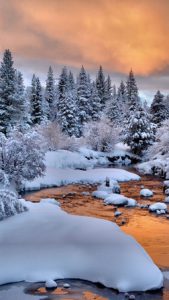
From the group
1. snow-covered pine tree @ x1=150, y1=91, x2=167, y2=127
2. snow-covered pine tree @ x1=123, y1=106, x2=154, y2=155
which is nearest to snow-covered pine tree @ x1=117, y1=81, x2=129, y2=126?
snow-covered pine tree @ x1=150, y1=91, x2=167, y2=127

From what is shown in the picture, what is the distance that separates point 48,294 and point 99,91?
6676cm

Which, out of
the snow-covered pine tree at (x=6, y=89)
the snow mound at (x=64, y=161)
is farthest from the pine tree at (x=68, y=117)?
the snow-covered pine tree at (x=6, y=89)

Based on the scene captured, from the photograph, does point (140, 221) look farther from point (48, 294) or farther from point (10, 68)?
point (10, 68)

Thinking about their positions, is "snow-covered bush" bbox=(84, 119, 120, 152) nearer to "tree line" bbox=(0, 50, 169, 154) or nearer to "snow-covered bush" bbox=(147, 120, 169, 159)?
"tree line" bbox=(0, 50, 169, 154)

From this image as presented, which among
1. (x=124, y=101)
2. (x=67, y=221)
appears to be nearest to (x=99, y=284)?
(x=67, y=221)

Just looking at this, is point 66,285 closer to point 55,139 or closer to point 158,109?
point 55,139

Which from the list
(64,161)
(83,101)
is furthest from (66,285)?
(83,101)

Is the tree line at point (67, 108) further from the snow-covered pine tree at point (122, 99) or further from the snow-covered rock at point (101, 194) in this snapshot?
the snow-covered rock at point (101, 194)

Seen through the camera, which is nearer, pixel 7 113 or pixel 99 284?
pixel 99 284

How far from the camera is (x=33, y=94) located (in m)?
56.7

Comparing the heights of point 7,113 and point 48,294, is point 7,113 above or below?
above

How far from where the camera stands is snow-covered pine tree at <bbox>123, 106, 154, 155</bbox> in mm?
51156

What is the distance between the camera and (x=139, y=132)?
51250 millimetres

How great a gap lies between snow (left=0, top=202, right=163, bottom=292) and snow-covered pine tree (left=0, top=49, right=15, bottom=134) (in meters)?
25.9
